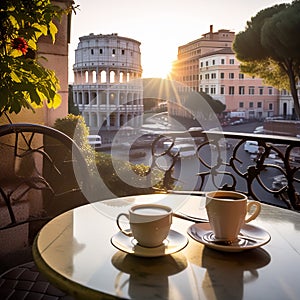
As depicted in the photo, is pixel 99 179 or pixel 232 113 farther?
pixel 232 113

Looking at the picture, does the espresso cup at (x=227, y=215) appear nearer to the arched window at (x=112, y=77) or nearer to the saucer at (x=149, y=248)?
the saucer at (x=149, y=248)

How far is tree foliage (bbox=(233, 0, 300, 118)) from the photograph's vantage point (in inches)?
307

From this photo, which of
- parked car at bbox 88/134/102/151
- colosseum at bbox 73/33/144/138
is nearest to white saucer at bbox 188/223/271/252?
parked car at bbox 88/134/102/151

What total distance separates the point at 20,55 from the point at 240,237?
113 cm

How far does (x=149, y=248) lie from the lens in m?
0.73

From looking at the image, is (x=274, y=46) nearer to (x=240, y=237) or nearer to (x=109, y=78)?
(x=109, y=78)

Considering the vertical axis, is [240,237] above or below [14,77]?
below

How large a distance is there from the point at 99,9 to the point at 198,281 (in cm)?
315

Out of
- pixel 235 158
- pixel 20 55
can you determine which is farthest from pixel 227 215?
pixel 235 158

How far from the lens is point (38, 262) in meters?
0.69

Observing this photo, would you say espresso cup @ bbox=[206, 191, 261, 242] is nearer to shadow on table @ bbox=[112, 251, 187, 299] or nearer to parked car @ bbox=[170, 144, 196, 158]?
shadow on table @ bbox=[112, 251, 187, 299]

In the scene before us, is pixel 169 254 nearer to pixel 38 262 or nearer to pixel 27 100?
pixel 38 262

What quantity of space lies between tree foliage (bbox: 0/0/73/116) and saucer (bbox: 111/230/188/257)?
0.80m

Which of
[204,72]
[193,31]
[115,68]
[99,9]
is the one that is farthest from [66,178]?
[204,72]
